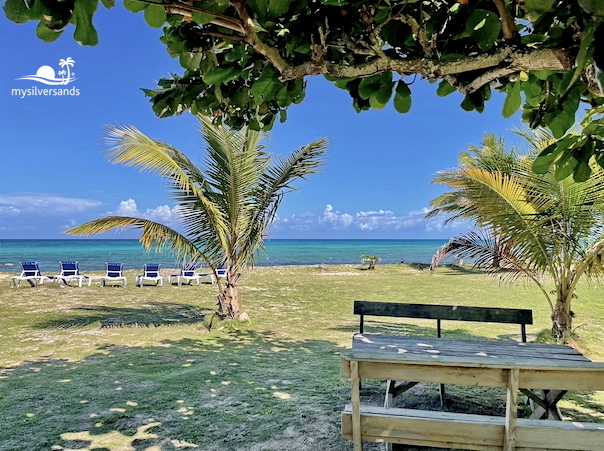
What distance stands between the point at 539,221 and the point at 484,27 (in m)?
4.56

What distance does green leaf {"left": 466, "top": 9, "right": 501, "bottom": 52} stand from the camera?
1206mm

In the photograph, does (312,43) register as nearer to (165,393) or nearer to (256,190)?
(165,393)

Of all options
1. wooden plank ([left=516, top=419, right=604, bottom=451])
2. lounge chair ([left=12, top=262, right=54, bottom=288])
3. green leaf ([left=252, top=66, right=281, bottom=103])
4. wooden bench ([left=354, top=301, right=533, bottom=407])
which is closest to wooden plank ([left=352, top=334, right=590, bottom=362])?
wooden plank ([left=516, top=419, right=604, bottom=451])

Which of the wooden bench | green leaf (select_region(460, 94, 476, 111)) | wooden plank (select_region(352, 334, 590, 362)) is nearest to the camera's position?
green leaf (select_region(460, 94, 476, 111))

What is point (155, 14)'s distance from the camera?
112 cm

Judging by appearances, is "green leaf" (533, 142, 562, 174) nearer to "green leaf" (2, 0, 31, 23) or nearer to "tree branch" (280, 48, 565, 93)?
"tree branch" (280, 48, 565, 93)

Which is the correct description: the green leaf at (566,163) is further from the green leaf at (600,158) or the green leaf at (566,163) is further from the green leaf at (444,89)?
the green leaf at (444,89)

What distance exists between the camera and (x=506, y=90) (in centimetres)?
178

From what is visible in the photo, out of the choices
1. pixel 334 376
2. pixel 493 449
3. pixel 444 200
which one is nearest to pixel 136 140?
pixel 334 376

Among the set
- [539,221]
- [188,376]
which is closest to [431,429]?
[188,376]

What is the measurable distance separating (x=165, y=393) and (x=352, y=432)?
2570mm

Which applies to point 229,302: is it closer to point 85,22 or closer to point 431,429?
point 431,429

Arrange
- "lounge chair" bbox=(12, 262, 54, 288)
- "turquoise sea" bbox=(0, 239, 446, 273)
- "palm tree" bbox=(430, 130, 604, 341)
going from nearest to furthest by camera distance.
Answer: "palm tree" bbox=(430, 130, 604, 341), "lounge chair" bbox=(12, 262, 54, 288), "turquoise sea" bbox=(0, 239, 446, 273)

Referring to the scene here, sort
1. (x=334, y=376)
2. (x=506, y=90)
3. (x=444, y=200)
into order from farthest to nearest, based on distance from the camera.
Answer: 1. (x=444, y=200)
2. (x=334, y=376)
3. (x=506, y=90)
